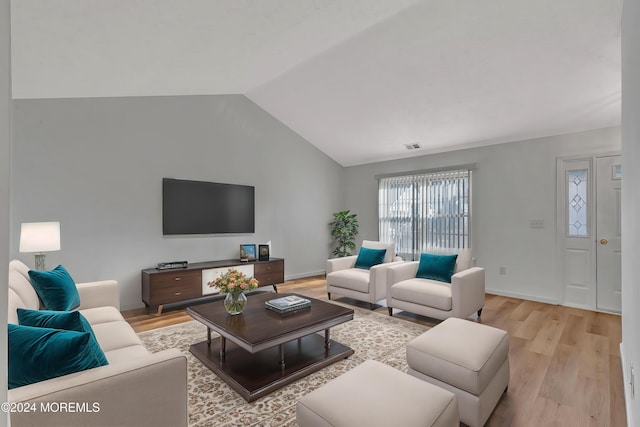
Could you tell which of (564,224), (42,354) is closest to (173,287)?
(42,354)

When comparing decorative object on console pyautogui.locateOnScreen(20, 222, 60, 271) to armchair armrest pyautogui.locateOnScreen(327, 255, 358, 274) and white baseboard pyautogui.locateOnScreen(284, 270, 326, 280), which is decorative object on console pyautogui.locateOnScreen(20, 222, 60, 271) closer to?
armchair armrest pyautogui.locateOnScreen(327, 255, 358, 274)

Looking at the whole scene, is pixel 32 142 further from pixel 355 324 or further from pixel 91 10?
pixel 355 324

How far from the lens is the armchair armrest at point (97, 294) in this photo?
2.74 metres

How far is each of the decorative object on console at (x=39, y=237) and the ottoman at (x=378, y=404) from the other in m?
2.85

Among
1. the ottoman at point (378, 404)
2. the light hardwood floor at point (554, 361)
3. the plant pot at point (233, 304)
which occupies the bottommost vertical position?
the light hardwood floor at point (554, 361)

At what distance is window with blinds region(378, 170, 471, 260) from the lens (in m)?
5.04

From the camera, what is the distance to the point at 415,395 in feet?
4.66

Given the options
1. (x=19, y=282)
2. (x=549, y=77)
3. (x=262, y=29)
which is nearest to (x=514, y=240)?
(x=549, y=77)

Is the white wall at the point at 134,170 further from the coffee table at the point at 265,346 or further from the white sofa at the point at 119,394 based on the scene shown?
the white sofa at the point at 119,394

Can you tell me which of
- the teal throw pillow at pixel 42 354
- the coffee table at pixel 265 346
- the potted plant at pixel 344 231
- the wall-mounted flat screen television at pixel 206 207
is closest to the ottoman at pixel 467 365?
the coffee table at pixel 265 346

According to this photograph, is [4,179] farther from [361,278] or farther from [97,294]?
[361,278]

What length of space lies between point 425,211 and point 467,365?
397cm

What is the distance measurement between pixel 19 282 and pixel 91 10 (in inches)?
70.6

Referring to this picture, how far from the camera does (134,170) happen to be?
13.3 feet
